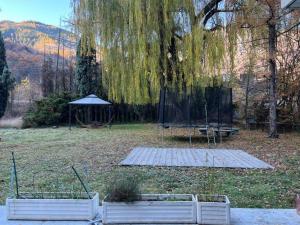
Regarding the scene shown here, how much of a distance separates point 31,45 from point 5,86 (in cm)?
544

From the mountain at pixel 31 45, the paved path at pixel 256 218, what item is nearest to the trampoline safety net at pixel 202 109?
the paved path at pixel 256 218

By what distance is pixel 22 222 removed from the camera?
10.1 ft

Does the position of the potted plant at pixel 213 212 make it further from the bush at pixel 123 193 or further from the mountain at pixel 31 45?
the mountain at pixel 31 45

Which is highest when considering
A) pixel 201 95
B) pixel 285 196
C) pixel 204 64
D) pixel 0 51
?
pixel 0 51

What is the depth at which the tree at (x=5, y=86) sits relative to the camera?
17.3 metres

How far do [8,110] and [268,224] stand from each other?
18.5m

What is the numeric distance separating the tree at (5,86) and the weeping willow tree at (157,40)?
7210 millimetres

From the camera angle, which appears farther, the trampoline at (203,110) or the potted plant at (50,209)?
the trampoline at (203,110)

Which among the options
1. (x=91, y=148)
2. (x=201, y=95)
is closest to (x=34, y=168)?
(x=91, y=148)

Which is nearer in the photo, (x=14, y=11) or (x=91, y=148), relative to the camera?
(x=91, y=148)

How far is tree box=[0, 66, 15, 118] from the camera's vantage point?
17.3m

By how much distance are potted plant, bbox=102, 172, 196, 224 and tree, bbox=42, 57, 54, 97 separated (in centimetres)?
1755

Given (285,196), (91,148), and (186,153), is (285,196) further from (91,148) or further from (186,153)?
(91,148)

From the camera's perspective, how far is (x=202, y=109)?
10133 mm
